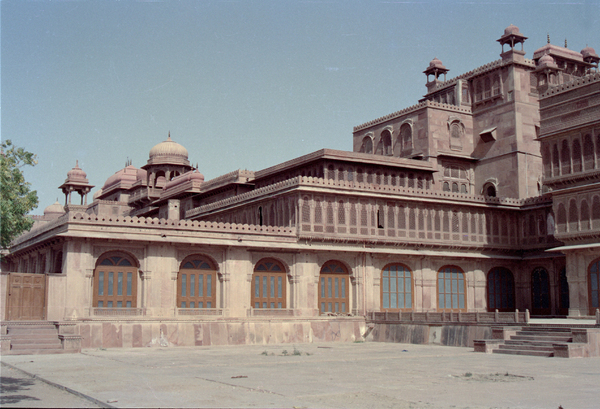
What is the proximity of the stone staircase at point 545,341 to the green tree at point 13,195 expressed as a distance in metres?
16.6

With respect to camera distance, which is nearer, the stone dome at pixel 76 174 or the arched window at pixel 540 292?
the arched window at pixel 540 292

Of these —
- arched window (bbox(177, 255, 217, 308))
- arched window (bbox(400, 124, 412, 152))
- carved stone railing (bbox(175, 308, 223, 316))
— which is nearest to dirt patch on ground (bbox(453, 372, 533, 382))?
carved stone railing (bbox(175, 308, 223, 316))

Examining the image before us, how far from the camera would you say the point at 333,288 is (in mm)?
36750

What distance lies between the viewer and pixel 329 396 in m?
13.8

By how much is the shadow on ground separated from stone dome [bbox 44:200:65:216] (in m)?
55.2

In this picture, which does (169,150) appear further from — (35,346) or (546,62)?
(35,346)

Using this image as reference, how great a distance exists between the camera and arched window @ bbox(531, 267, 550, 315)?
41.3 metres

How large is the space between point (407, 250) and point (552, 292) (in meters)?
9.12

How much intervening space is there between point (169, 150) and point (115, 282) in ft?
87.2

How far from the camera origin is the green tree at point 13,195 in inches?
626

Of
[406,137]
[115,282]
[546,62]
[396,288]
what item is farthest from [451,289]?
[115,282]

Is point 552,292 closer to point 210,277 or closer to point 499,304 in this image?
point 499,304

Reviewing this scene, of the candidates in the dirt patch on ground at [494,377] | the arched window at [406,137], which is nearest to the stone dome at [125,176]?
the arched window at [406,137]

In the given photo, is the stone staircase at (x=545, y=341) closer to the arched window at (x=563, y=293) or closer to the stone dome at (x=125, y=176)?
the arched window at (x=563, y=293)
